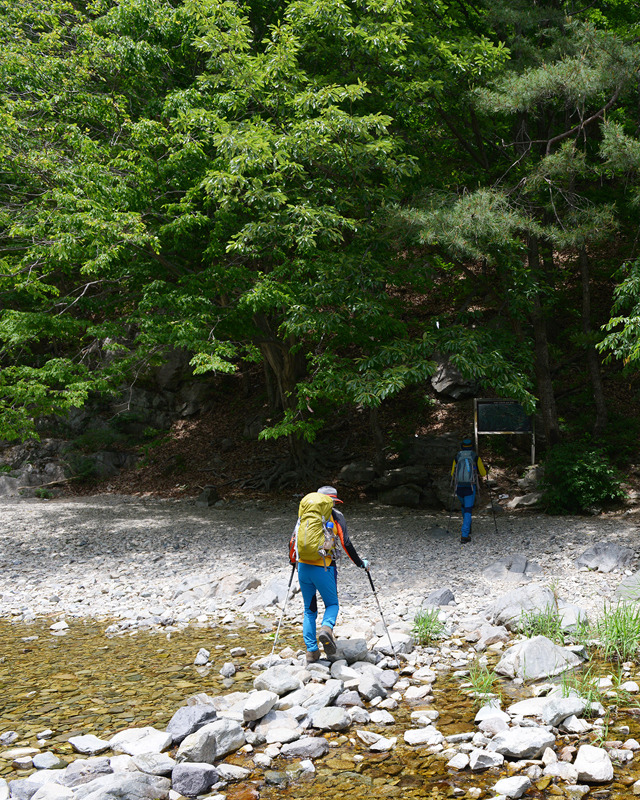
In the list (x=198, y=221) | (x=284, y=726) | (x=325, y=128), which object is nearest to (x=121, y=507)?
(x=198, y=221)

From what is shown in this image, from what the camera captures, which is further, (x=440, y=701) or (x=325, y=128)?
(x=325, y=128)

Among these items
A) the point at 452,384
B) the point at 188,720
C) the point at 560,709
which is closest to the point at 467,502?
the point at 560,709

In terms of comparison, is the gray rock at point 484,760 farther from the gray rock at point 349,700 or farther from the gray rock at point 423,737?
the gray rock at point 349,700

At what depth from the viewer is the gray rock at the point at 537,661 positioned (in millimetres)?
5000

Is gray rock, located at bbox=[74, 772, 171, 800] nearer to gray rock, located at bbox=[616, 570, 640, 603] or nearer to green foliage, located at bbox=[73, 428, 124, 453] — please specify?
gray rock, located at bbox=[616, 570, 640, 603]

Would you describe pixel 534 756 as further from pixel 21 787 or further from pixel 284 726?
pixel 21 787

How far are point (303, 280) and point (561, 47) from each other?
19.1 ft

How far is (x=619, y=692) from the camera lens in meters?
4.64

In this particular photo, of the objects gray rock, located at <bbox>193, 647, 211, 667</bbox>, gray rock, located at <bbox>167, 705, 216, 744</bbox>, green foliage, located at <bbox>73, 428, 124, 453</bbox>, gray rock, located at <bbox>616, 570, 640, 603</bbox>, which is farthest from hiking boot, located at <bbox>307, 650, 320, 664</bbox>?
green foliage, located at <bbox>73, 428, 124, 453</bbox>

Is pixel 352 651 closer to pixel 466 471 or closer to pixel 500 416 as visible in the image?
pixel 466 471

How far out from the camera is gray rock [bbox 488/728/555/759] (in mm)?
3799

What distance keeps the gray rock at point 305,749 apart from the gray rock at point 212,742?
12.6 inches

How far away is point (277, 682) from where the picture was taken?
4.88 meters

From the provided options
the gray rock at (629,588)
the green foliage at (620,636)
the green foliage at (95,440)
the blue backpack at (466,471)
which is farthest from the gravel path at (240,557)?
the green foliage at (95,440)
